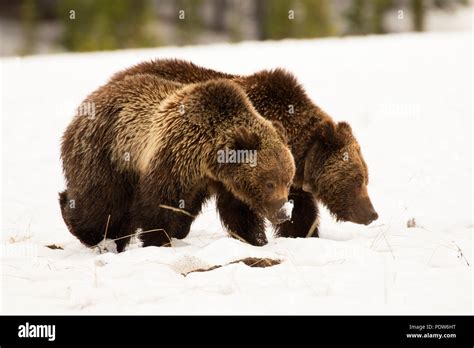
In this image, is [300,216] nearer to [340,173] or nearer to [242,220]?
[340,173]

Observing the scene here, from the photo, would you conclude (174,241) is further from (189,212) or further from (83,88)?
(83,88)

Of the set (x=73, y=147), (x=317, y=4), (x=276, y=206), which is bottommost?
(x=276, y=206)

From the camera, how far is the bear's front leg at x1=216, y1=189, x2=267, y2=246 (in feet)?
25.2

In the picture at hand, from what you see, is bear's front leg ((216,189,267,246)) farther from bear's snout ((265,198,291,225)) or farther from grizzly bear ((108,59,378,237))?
grizzly bear ((108,59,378,237))

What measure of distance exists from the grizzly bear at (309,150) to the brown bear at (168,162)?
0.45 metres

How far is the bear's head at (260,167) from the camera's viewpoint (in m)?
7.16

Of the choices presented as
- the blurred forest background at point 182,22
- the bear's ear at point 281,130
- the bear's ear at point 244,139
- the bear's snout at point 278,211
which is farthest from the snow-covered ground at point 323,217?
the blurred forest background at point 182,22

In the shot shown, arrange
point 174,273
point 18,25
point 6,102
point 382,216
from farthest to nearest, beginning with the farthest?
point 18,25, point 6,102, point 382,216, point 174,273

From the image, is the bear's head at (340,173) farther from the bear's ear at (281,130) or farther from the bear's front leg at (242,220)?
the bear's front leg at (242,220)

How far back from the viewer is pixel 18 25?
54094 millimetres

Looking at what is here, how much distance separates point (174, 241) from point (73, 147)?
1.44 meters

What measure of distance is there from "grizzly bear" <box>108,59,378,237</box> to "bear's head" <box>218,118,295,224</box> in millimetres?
868

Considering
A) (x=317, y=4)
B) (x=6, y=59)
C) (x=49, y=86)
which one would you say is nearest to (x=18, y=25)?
(x=317, y=4)

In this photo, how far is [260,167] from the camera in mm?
7191
